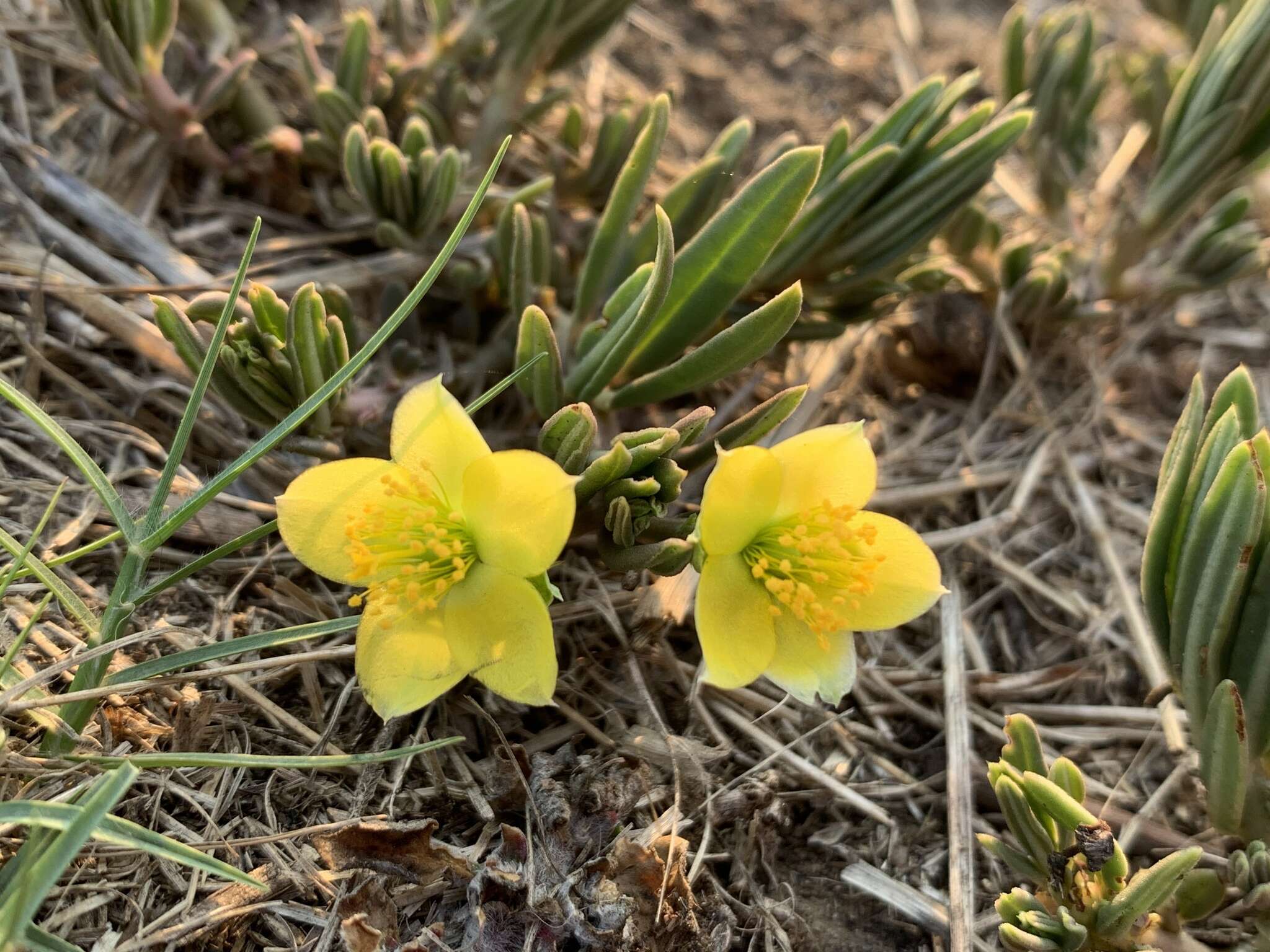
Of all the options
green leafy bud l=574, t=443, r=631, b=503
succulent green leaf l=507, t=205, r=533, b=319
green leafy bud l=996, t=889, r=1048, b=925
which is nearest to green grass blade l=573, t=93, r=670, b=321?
succulent green leaf l=507, t=205, r=533, b=319

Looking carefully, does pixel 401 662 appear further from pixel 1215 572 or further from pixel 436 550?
pixel 1215 572

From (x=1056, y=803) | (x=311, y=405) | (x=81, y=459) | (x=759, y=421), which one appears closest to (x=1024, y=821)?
(x=1056, y=803)

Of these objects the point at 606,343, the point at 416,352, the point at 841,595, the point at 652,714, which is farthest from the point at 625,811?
the point at 416,352

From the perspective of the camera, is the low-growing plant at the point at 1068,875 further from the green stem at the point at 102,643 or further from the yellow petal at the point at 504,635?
A: the green stem at the point at 102,643

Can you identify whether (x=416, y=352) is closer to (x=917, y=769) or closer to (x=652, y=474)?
(x=652, y=474)

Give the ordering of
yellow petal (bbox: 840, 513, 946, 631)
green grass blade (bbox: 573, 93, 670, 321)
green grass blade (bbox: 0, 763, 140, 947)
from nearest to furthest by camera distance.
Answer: green grass blade (bbox: 0, 763, 140, 947), yellow petal (bbox: 840, 513, 946, 631), green grass blade (bbox: 573, 93, 670, 321)

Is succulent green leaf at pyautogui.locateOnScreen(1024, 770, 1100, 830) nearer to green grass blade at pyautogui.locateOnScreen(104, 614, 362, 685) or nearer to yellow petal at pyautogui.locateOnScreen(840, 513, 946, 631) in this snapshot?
yellow petal at pyautogui.locateOnScreen(840, 513, 946, 631)
